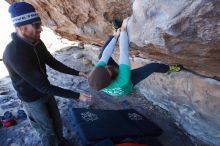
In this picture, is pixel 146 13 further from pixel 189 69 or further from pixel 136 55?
pixel 136 55

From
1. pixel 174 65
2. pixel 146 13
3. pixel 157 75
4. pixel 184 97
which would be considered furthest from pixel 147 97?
pixel 146 13

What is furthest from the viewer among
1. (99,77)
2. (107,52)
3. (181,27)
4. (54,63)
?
(54,63)

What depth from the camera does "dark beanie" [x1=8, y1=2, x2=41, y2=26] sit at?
314 cm

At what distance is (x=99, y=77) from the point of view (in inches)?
131

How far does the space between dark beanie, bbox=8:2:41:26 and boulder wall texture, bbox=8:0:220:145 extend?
3.48 ft

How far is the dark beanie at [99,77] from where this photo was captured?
3.31 meters

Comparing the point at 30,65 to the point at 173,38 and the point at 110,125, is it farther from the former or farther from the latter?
the point at 110,125

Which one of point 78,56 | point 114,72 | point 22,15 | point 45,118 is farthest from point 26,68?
point 78,56

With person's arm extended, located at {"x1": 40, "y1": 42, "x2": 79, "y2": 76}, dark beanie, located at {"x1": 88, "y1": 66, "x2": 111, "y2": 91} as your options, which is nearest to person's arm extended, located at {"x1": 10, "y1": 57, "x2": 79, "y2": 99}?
dark beanie, located at {"x1": 88, "y1": 66, "x2": 111, "y2": 91}

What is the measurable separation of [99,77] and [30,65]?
747mm

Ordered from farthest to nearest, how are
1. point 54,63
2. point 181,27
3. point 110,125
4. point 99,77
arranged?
1. point 110,125
2. point 54,63
3. point 99,77
4. point 181,27

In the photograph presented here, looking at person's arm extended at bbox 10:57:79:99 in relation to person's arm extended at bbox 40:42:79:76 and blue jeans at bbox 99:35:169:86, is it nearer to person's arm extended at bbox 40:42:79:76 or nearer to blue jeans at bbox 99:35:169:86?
person's arm extended at bbox 40:42:79:76

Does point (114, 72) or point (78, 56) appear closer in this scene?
point (114, 72)

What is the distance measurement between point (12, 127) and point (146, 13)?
3.23 m
